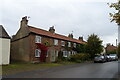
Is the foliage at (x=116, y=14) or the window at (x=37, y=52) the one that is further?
the window at (x=37, y=52)

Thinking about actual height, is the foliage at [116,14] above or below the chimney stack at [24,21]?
below

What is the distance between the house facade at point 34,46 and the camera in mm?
30631

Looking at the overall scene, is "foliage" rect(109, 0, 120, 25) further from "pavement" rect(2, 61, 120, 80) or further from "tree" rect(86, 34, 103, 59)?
"tree" rect(86, 34, 103, 59)

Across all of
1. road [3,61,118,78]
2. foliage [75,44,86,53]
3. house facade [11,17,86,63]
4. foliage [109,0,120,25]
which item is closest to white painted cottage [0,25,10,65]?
house facade [11,17,86,63]

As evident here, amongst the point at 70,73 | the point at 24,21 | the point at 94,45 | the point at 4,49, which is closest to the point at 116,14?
the point at 70,73

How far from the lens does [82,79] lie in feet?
39.9

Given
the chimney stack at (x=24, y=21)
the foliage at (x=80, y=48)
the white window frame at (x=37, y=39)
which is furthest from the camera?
the foliage at (x=80, y=48)

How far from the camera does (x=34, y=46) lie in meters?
31.0

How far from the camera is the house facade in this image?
30.6 metres

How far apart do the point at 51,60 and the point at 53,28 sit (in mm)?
9167

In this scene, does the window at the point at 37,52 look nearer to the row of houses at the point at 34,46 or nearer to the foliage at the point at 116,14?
the row of houses at the point at 34,46

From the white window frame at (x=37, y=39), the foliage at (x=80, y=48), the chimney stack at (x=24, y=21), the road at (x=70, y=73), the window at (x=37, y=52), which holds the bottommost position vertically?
the road at (x=70, y=73)

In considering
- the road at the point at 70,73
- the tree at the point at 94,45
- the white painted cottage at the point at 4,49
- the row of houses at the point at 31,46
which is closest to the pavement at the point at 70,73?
the road at the point at 70,73

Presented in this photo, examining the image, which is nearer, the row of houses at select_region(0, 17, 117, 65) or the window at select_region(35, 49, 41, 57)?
the row of houses at select_region(0, 17, 117, 65)
